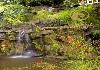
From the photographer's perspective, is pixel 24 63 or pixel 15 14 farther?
pixel 15 14

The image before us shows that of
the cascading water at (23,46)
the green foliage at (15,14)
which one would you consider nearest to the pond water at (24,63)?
the cascading water at (23,46)

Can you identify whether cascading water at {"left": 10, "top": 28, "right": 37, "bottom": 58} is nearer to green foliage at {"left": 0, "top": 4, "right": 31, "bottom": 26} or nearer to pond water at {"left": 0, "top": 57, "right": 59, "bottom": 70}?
pond water at {"left": 0, "top": 57, "right": 59, "bottom": 70}

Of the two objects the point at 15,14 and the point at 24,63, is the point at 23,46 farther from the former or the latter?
the point at 15,14

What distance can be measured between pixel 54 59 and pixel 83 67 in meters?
2.87

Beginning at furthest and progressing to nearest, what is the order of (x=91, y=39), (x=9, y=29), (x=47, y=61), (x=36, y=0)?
(x=36, y=0) < (x=9, y=29) < (x=91, y=39) < (x=47, y=61)

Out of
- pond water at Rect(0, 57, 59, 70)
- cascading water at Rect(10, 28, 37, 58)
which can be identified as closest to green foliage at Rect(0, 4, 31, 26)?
cascading water at Rect(10, 28, 37, 58)

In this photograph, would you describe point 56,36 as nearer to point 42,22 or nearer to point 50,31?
point 50,31

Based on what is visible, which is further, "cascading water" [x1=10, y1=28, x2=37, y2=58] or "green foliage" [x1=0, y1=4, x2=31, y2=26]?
"green foliage" [x1=0, y1=4, x2=31, y2=26]

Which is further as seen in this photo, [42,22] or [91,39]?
[42,22]

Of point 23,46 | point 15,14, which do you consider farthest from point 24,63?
point 15,14

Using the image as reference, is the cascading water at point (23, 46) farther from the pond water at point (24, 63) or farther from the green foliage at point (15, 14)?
the green foliage at point (15, 14)

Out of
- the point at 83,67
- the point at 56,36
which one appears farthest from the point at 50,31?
the point at 83,67

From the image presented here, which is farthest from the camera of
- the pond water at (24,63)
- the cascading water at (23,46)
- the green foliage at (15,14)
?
the green foliage at (15,14)

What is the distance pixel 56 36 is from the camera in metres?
17.3
